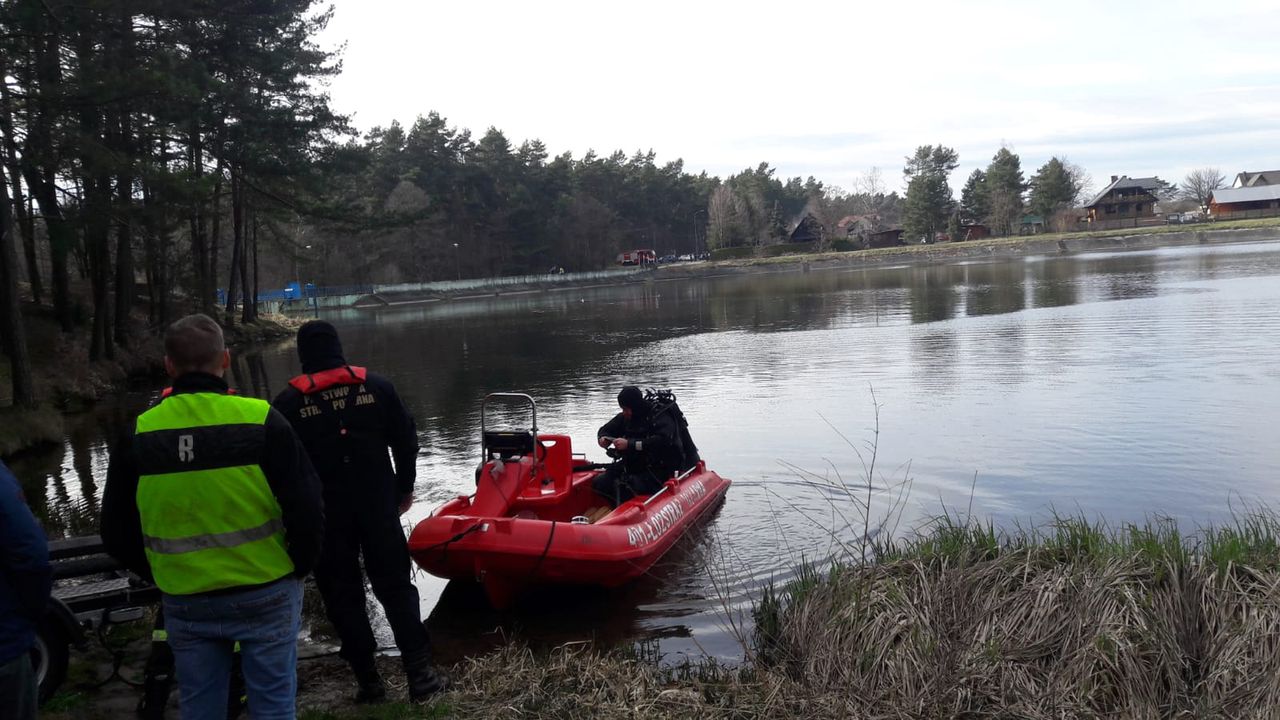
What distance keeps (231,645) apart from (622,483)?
19.2 feet

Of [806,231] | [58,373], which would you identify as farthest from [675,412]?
[806,231]

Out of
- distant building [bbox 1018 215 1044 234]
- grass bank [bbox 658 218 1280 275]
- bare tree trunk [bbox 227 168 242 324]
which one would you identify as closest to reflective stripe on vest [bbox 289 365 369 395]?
bare tree trunk [bbox 227 168 242 324]

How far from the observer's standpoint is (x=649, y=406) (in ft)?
30.7

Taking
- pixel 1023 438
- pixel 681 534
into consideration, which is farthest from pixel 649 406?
pixel 1023 438

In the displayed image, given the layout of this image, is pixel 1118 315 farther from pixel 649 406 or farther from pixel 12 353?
pixel 12 353

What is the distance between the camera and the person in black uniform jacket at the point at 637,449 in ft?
29.7

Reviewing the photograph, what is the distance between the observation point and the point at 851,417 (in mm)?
15125

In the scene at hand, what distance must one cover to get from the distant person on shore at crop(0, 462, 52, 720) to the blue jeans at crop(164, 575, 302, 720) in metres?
0.41

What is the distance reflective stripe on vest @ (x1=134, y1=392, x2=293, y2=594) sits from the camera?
3.13m

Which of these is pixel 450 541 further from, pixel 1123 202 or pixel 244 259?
pixel 1123 202

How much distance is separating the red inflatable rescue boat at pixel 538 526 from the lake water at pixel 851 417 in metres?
0.36

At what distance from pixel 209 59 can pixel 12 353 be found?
1336cm

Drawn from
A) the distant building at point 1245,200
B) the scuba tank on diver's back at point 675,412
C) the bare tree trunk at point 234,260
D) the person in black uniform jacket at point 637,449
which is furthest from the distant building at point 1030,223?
the person in black uniform jacket at point 637,449

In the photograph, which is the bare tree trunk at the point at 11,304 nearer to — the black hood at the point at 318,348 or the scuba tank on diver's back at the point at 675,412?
the scuba tank on diver's back at the point at 675,412
